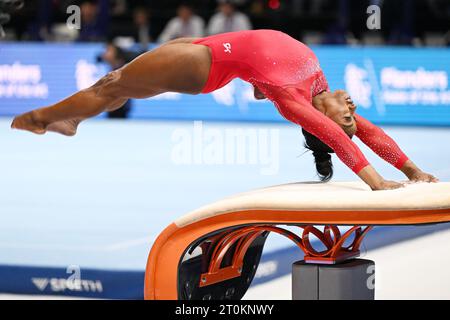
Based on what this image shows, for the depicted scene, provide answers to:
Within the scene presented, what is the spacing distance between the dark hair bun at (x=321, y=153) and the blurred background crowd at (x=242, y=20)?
6.25 meters

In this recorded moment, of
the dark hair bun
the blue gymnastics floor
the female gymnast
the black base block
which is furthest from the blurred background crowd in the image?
the black base block

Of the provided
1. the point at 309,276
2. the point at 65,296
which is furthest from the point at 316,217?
the point at 65,296

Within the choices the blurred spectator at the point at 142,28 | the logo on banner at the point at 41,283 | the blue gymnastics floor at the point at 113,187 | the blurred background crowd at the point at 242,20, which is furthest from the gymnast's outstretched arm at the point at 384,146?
the blurred spectator at the point at 142,28

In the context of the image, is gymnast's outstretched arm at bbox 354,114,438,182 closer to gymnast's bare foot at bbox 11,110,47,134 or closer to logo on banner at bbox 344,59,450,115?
gymnast's bare foot at bbox 11,110,47,134

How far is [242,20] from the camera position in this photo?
10.3 metres

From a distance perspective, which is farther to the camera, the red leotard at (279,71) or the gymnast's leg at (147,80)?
the gymnast's leg at (147,80)

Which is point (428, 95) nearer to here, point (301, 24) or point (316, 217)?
point (301, 24)

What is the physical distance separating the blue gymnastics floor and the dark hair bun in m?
0.88

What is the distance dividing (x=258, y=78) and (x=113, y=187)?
310 centimetres

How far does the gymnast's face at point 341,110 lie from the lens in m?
3.59

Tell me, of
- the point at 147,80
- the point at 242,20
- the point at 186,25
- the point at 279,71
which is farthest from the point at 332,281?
the point at 186,25

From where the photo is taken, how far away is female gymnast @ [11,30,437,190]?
361cm

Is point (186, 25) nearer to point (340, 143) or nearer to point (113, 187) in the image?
point (113, 187)

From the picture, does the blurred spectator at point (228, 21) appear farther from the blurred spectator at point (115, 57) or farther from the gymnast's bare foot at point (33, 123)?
the gymnast's bare foot at point (33, 123)
